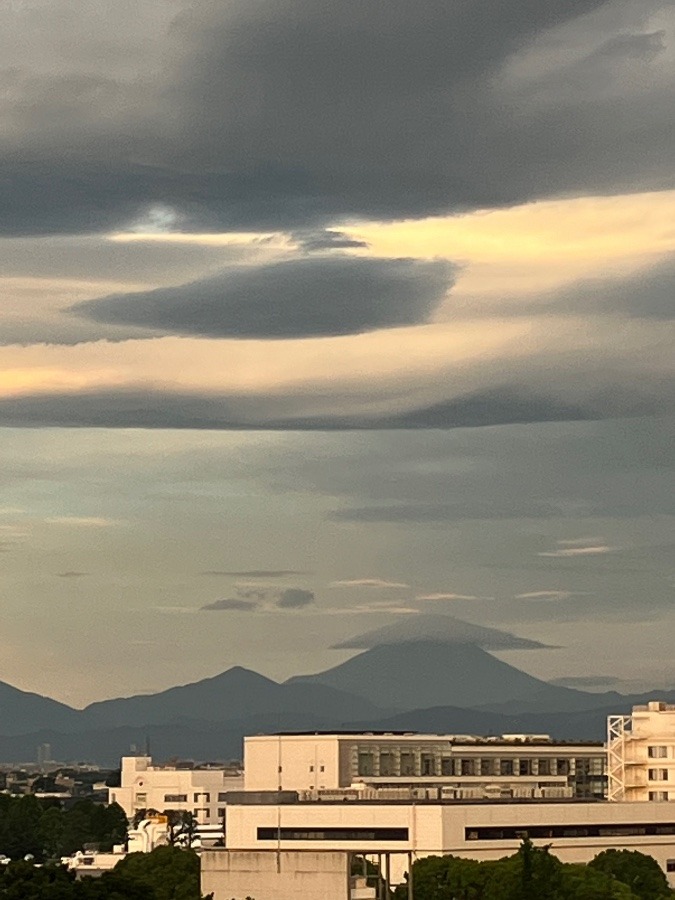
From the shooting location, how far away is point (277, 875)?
119m

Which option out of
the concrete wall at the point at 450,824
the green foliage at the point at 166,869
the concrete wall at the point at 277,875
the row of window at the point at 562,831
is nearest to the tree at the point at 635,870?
the row of window at the point at 562,831

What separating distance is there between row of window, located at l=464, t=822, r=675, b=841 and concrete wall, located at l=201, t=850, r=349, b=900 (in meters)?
44.9

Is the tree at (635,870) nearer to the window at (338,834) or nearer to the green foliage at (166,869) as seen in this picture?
the window at (338,834)

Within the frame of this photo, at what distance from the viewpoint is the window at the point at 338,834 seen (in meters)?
166

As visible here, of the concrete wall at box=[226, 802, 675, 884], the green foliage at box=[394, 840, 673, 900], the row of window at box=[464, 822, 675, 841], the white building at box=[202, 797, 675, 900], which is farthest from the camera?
the row of window at box=[464, 822, 675, 841]

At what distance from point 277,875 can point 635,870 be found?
53.4 metres

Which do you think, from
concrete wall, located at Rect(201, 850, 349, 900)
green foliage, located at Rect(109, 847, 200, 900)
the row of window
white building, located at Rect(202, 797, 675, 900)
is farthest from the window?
concrete wall, located at Rect(201, 850, 349, 900)

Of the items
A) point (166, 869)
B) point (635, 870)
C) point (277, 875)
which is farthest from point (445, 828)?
point (277, 875)

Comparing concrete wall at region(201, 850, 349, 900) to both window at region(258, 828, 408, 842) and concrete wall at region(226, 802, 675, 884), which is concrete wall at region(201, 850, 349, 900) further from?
window at region(258, 828, 408, 842)

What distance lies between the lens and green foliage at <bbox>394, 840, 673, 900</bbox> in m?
129

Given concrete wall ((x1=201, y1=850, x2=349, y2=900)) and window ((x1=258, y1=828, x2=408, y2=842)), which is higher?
window ((x1=258, y1=828, x2=408, y2=842))

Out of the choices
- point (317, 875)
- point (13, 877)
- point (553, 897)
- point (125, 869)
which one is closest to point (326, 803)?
point (125, 869)

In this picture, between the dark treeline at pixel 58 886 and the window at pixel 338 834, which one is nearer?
the dark treeline at pixel 58 886

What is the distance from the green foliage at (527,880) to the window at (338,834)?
1068 centimetres
